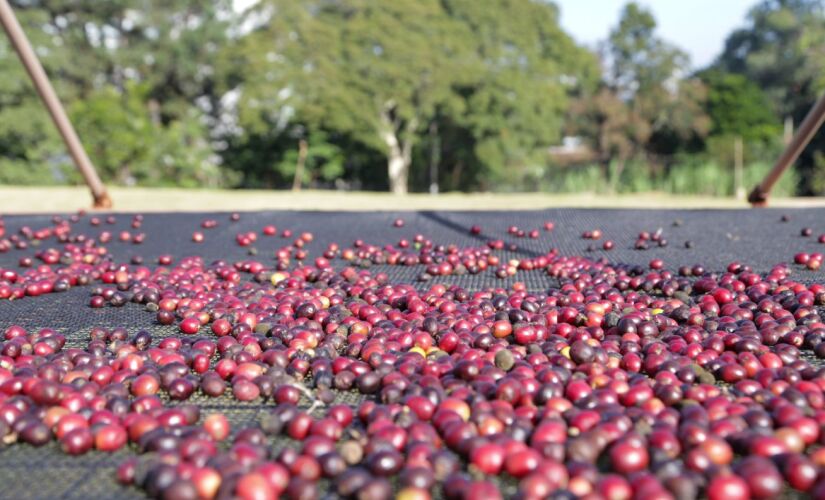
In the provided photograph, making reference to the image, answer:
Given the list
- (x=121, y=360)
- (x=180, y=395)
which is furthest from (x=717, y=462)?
(x=121, y=360)

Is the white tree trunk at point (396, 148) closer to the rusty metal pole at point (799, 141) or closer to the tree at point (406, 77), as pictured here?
the tree at point (406, 77)

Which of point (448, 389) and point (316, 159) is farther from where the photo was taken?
point (316, 159)

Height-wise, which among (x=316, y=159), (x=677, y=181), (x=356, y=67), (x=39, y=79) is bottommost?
(x=677, y=181)

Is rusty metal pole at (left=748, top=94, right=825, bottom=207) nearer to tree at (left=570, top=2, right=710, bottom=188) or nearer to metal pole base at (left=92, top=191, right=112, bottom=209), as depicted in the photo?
metal pole base at (left=92, top=191, right=112, bottom=209)

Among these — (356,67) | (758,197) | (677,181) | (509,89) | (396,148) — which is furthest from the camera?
(396,148)

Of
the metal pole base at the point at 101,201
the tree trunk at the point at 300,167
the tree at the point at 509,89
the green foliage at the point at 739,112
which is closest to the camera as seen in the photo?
the metal pole base at the point at 101,201

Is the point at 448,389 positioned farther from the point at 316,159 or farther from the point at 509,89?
the point at 316,159

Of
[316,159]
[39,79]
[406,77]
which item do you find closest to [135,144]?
[316,159]

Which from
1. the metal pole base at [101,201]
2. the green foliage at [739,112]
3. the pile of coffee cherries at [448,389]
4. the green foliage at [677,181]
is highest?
the green foliage at [739,112]

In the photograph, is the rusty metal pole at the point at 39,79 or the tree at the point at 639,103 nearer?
the rusty metal pole at the point at 39,79

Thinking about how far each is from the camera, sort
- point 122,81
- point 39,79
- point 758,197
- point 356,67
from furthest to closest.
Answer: point 122,81
point 356,67
point 758,197
point 39,79

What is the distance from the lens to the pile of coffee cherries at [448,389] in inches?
66.9

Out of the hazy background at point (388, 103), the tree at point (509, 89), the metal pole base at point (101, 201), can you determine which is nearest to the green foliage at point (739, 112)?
the hazy background at point (388, 103)

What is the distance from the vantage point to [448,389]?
7.29 feet
